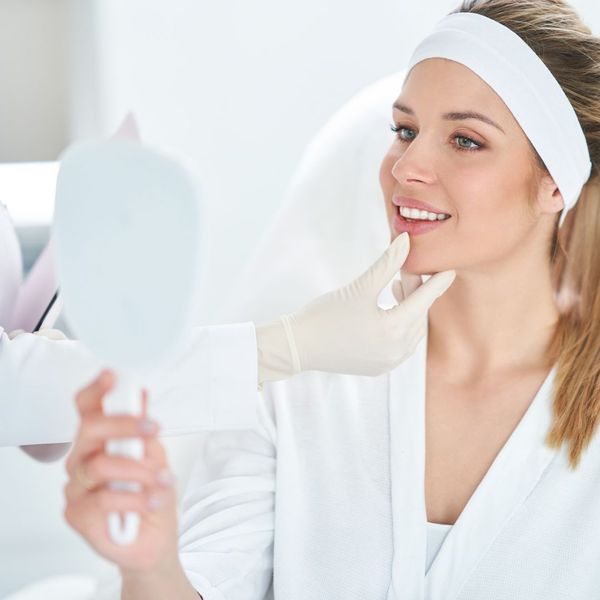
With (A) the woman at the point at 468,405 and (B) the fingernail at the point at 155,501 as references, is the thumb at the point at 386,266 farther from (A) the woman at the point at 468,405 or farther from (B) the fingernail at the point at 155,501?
(B) the fingernail at the point at 155,501

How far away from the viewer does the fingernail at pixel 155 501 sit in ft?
2.82

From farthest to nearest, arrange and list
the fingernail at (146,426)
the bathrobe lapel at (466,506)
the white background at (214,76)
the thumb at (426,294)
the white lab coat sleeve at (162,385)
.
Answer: the white background at (214,76) < the bathrobe lapel at (466,506) < the thumb at (426,294) < the white lab coat sleeve at (162,385) < the fingernail at (146,426)

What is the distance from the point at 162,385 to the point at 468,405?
59 cm

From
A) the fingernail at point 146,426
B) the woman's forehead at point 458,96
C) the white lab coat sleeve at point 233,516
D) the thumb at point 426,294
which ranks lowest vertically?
the white lab coat sleeve at point 233,516

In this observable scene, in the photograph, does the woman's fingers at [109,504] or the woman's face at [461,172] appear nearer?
the woman's fingers at [109,504]

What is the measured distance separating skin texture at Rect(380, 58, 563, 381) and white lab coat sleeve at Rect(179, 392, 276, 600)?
1.26ft

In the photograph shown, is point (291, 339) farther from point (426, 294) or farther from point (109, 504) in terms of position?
point (109, 504)

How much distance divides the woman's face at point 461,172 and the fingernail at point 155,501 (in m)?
0.75

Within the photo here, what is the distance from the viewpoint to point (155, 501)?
0.86 m

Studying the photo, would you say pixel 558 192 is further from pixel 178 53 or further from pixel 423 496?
pixel 178 53

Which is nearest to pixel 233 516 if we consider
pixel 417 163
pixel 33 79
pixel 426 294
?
pixel 426 294

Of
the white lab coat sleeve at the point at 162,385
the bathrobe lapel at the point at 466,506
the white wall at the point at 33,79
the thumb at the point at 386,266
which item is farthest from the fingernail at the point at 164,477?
the white wall at the point at 33,79

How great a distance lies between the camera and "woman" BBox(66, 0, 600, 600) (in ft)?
4.91

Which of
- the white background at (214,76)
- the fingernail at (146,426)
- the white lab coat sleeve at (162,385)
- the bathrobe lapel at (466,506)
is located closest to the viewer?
the fingernail at (146,426)
